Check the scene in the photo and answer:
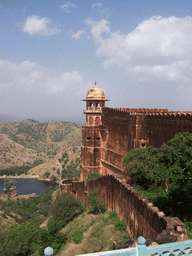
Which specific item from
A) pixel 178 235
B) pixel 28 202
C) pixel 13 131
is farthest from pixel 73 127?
pixel 178 235

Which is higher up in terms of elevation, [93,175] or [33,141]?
[93,175]

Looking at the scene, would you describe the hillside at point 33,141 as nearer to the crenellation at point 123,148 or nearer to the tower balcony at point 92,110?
the tower balcony at point 92,110

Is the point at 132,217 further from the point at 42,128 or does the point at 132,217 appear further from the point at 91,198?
the point at 42,128

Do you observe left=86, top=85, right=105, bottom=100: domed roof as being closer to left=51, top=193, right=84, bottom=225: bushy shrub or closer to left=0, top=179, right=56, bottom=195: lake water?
left=51, top=193, right=84, bottom=225: bushy shrub

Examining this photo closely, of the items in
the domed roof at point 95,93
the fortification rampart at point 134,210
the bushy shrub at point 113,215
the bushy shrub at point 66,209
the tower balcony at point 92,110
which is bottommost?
the bushy shrub at point 66,209

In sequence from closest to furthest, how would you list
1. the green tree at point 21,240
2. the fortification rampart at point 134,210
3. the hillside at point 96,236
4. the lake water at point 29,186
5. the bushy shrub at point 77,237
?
the fortification rampart at point 134,210 → the hillside at point 96,236 → the bushy shrub at point 77,237 → the green tree at point 21,240 → the lake water at point 29,186

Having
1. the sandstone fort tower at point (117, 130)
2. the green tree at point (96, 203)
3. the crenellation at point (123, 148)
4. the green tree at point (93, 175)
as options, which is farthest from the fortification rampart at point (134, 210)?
the green tree at point (93, 175)

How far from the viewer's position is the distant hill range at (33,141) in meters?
130

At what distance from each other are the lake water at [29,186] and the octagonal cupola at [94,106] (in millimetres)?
72740

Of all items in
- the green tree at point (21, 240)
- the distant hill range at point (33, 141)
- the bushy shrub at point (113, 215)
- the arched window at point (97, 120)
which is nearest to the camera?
the bushy shrub at point (113, 215)

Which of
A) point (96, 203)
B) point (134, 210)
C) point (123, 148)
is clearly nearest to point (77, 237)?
point (96, 203)

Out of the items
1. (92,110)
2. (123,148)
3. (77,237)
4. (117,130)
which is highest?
(92,110)

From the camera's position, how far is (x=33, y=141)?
15700 centimetres

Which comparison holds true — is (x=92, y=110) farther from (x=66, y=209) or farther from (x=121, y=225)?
(x=121, y=225)
